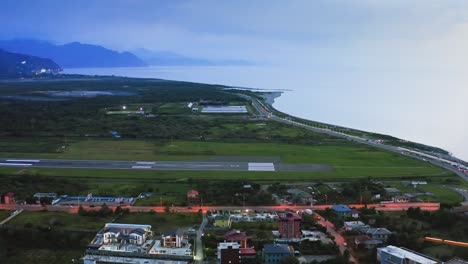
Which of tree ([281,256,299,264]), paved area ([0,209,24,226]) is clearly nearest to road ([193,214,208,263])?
tree ([281,256,299,264])

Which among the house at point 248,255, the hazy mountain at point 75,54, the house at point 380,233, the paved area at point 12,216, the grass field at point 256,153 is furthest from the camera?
the hazy mountain at point 75,54

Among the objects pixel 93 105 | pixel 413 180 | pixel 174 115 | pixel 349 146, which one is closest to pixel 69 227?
pixel 413 180

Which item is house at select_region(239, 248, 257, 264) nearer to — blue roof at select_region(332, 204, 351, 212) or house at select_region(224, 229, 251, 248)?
house at select_region(224, 229, 251, 248)

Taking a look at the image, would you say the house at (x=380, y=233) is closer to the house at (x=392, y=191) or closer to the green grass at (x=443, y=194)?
the house at (x=392, y=191)

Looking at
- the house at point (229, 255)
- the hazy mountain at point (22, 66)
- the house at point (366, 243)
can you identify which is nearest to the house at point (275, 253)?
the house at point (229, 255)

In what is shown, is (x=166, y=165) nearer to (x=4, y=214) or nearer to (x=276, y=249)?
(x=4, y=214)

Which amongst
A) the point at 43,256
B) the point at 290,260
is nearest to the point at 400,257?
the point at 290,260
